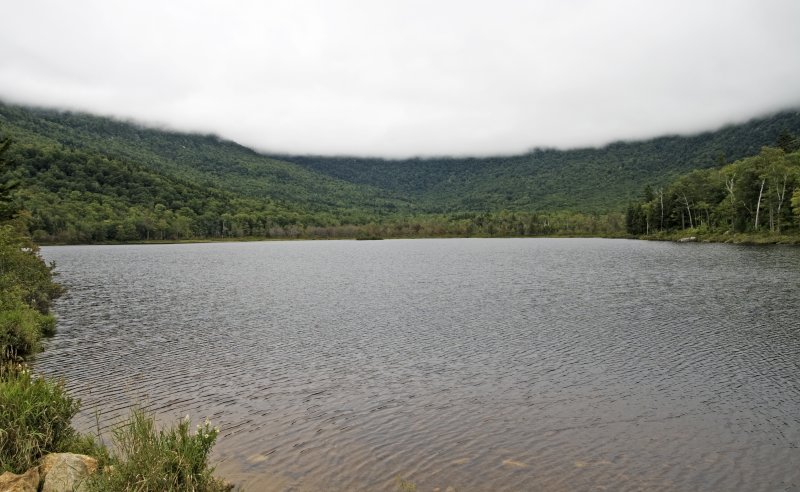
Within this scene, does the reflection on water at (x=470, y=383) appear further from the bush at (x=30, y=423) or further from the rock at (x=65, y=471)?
the bush at (x=30, y=423)

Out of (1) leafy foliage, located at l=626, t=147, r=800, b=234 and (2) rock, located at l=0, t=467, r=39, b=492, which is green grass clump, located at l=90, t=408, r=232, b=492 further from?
(1) leafy foliage, located at l=626, t=147, r=800, b=234

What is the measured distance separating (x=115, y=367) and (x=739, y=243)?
487 ft

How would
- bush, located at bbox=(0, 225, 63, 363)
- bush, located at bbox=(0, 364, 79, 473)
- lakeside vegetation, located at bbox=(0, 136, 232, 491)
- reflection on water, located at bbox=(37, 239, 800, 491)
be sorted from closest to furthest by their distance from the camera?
1. lakeside vegetation, located at bbox=(0, 136, 232, 491)
2. bush, located at bbox=(0, 364, 79, 473)
3. reflection on water, located at bbox=(37, 239, 800, 491)
4. bush, located at bbox=(0, 225, 63, 363)

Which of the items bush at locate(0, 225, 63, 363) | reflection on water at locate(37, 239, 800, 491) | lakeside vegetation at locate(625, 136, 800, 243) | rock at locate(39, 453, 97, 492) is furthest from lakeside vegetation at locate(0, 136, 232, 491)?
lakeside vegetation at locate(625, 136, 800, 243)

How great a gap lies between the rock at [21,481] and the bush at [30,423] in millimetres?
708

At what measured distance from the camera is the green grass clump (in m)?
11.1

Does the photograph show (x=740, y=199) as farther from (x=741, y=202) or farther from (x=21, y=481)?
(x=21, y=481)

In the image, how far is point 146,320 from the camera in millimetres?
45281

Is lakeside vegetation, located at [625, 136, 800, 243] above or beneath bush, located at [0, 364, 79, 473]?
above

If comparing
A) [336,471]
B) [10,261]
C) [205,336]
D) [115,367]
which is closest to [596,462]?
[336,471]

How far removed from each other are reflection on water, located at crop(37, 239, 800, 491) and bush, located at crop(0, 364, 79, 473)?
516 cm

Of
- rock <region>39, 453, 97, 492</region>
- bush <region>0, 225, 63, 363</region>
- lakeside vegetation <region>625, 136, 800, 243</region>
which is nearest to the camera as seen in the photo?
rock <region>39, 453, 97, 492</region>

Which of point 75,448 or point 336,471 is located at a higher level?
point 75,448

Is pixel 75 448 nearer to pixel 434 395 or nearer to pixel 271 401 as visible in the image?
pixel 271 401
